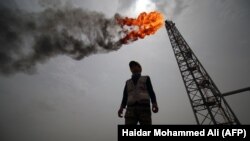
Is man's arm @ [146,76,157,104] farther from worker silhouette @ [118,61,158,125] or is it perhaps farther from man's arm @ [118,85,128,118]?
man's arm @ [118,85,128,118]

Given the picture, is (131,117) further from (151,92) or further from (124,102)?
(151,92)

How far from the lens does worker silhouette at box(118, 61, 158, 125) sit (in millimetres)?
3373

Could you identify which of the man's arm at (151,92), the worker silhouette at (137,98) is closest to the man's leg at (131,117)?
the worker silhouette at (137,98)

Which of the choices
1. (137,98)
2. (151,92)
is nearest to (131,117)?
(137,98)

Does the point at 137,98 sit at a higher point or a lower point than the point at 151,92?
lower

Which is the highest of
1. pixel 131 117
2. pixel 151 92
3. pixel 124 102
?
pixel 151 92

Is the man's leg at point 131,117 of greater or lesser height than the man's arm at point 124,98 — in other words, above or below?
below

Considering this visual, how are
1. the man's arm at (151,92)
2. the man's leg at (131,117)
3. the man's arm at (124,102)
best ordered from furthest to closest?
the man's arm at (124,102) → the man's arm at (151,92) → the man's leg at (131,117)

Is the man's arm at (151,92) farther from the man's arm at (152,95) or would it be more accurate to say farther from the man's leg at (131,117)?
the man's leg at (131,117)

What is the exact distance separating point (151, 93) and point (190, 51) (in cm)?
2096

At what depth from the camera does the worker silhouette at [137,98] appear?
11.1 feet

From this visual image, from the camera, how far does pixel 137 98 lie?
3.48m

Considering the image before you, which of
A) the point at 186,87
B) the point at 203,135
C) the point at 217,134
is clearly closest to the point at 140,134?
the point at 203,135

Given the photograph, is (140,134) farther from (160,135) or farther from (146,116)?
(146,116)
